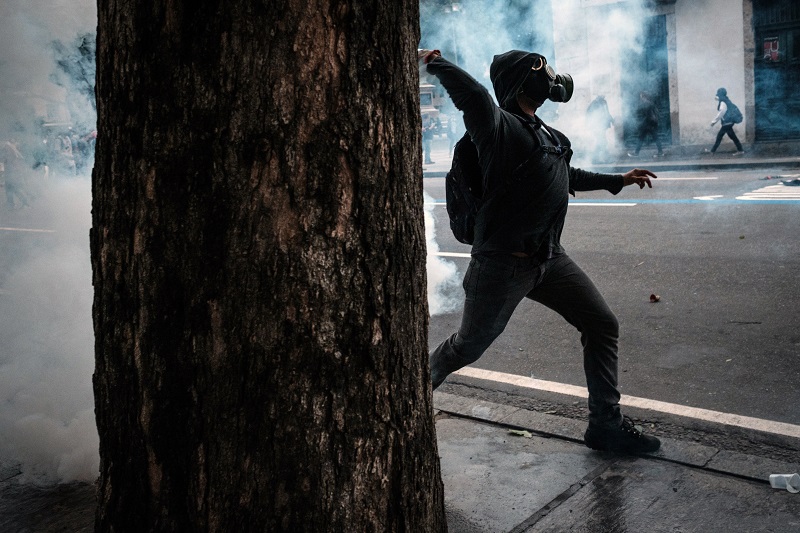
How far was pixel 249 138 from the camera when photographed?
171 centimetres

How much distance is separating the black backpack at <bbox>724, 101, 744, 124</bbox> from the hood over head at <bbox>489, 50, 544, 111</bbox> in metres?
14.8

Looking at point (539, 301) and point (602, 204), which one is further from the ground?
point (602, 204)

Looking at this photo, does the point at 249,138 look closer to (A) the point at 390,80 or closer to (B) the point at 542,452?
(A) the point at 390,80

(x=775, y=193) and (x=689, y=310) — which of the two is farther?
(x=775, y=193)

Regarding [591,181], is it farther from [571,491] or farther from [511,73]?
[571,491]

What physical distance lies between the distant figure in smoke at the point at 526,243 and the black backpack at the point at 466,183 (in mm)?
54

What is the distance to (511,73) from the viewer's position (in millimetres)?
3445

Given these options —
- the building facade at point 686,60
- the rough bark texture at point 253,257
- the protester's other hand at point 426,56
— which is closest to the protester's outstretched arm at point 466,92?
the protester's other hand at point 426,56

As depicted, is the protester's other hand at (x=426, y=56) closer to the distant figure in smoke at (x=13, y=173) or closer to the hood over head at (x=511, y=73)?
the hood over head at (x=511, y=73)

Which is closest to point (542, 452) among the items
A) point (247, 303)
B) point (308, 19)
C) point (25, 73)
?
point (247, 303)

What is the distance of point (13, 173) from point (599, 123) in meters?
12.4

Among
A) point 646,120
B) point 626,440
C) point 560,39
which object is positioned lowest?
point 626,440

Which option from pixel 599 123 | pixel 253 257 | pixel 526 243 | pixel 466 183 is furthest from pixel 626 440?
pixel 599 123

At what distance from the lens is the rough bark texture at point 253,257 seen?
172cm
